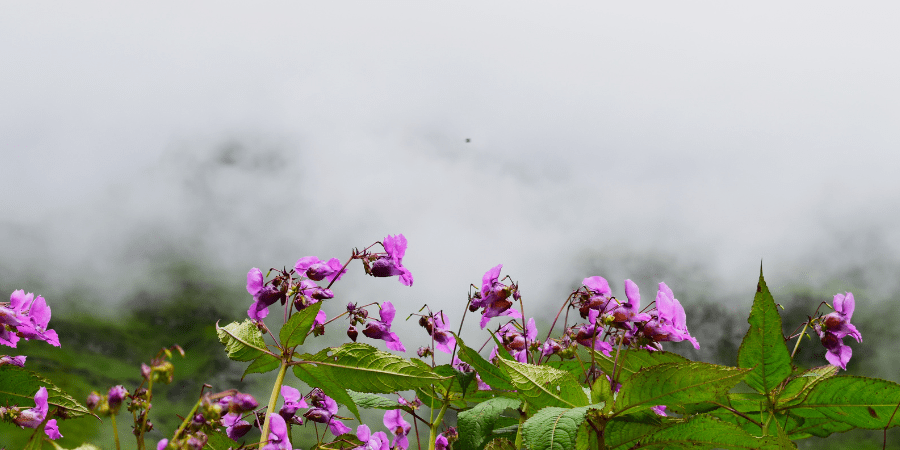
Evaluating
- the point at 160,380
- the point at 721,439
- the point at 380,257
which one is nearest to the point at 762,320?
the point at 721,439

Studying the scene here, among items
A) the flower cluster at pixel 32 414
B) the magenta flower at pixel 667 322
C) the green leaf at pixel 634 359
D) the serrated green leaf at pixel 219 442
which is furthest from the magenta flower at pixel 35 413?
the magenta flower at pixel 667 322

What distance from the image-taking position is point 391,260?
1.52 m

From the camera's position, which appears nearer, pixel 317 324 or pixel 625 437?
pixel 625 437

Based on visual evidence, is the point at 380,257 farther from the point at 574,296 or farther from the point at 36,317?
the point at 36,317

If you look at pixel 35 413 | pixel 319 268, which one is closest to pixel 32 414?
pixel 35 413

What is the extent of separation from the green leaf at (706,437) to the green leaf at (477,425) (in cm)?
30

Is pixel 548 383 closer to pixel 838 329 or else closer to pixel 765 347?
pixel 765 347

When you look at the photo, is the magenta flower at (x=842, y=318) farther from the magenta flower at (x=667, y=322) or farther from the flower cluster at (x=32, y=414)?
the flower cluster at (x=32, y=414)

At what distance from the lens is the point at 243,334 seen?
1.27 metres

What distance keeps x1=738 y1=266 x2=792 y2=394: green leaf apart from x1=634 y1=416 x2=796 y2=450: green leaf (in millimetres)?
141

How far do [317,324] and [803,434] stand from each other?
3.78ft

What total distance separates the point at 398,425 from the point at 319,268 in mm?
917

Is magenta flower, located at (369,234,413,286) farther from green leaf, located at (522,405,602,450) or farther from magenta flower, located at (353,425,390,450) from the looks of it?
green leaf, located at (522,405,602,450)

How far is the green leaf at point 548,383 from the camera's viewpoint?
3.62 ft
